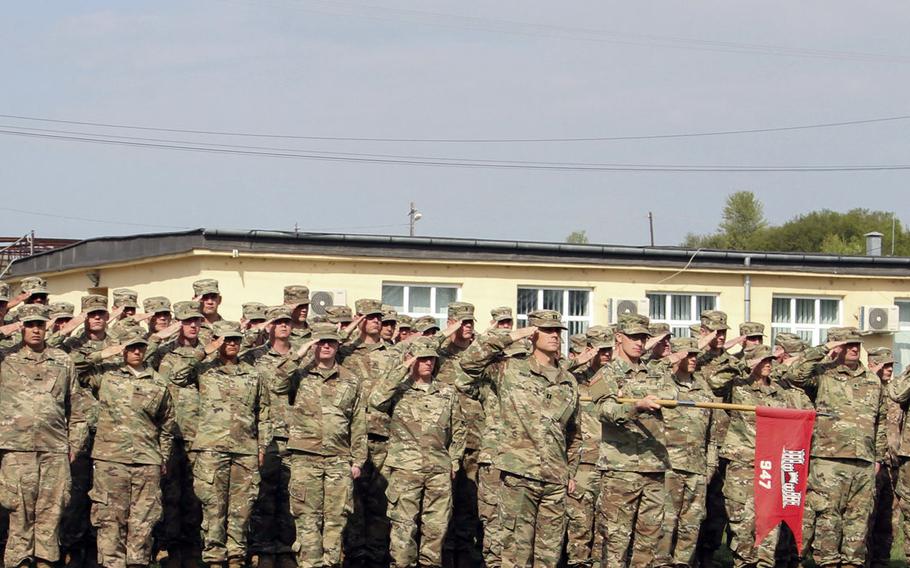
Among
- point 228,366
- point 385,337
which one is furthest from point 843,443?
point 228,366

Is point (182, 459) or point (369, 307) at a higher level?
point (369, 307)

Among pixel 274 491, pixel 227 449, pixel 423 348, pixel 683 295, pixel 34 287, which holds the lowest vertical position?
pixel 274 491

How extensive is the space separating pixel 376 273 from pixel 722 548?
832 centimetres

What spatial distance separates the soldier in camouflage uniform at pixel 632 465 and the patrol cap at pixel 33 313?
458cm

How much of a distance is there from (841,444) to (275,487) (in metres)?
5.24

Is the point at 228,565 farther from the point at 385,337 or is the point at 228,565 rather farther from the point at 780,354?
the point at 780,354

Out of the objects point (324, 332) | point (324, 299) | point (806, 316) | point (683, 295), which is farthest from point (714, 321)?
point (806, 316)

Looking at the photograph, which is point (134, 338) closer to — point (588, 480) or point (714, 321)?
point (588, 480)

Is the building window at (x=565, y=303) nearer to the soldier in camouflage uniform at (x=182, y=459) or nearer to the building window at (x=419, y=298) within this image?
the building window at (x=419, y=298)

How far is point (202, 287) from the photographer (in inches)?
502

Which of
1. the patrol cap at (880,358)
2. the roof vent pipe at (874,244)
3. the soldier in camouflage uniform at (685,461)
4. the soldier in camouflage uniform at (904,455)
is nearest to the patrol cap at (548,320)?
the soldier in camouflage uniform at (685,461)

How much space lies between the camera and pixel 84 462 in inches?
468

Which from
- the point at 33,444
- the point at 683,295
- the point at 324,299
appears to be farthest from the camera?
the point at 683,295

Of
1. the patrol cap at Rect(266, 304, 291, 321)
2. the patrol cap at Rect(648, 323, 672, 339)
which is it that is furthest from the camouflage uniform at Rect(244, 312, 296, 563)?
the patrol cap at Rect(648, 323, 672, 339)
